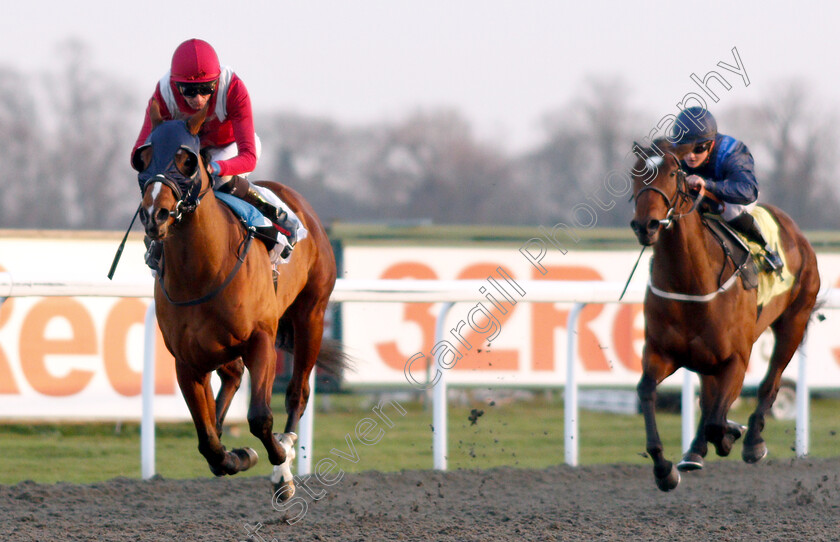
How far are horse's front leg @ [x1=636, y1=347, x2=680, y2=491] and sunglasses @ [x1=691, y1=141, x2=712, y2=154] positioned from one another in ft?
2.97

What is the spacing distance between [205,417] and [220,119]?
112 cm

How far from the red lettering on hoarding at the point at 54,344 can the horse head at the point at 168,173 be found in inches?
186

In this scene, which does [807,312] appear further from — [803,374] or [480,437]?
[480,437]

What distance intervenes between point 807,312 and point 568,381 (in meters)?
1.28

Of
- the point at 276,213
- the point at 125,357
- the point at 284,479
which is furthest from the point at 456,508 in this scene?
the point at 125,357

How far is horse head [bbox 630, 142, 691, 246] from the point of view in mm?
4035

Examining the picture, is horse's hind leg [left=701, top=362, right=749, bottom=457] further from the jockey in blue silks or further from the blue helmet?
the blue helmet

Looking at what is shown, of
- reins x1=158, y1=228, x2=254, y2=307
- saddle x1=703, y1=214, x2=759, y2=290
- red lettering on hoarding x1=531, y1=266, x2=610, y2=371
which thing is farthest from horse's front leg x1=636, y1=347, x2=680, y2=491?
red lettering on hoarding x1=531, y1=266, x2=610, y2=371

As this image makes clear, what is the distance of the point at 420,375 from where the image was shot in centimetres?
1029

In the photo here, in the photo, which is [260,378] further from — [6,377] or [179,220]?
[6,377]

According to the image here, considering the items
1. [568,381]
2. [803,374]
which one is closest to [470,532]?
[568,381]

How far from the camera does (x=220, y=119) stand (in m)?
4.08

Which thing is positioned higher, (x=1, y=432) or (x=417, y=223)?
(x=417, y=223)

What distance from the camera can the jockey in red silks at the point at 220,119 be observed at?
3.71m
